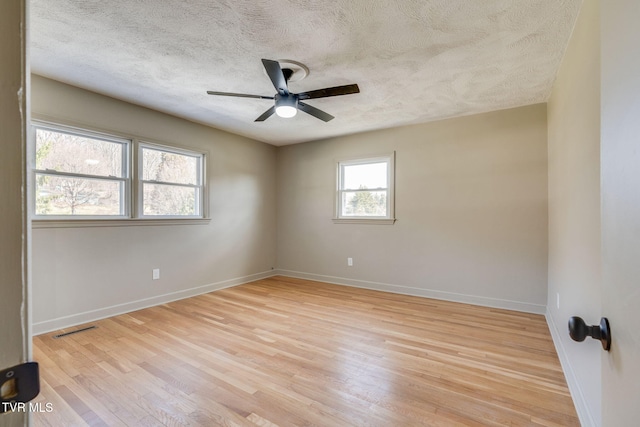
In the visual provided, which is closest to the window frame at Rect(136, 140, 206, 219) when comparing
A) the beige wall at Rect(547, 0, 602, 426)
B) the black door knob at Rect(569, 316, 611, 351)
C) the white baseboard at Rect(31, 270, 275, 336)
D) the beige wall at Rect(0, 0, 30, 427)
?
the white baseboard at Rect(31, 270, 275, 336)

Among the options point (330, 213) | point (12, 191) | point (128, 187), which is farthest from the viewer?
point (330, 213)

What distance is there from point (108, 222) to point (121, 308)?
1014 mm

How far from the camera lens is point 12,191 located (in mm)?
426

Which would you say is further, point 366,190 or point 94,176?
point 366,190

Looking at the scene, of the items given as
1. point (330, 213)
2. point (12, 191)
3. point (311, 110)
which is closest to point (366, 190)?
point (330, 213)

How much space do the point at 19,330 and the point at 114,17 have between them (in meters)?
2.36

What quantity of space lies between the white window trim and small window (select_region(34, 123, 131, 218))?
2980mm

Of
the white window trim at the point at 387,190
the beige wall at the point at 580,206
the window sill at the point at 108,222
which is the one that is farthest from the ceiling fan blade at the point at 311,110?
the window sill at the point at 108,222

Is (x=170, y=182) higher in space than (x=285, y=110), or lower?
lower

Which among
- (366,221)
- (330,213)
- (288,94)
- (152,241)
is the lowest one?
(152,241)

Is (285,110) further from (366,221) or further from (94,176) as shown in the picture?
(366,221)

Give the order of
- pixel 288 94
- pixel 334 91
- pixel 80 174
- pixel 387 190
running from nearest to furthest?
pixel 334 91, pixel 288 94, pixel 80 174, pixel 387 190

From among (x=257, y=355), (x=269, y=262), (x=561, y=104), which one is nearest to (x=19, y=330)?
(x=257, y=355)

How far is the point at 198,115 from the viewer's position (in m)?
3.89
